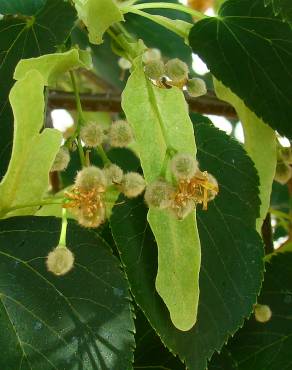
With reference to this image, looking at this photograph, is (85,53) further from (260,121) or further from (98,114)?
(98,114)

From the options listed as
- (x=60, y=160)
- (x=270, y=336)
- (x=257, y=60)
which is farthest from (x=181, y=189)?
(x=270, y=336)

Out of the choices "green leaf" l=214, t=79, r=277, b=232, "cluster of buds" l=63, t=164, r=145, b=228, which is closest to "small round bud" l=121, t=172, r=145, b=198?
"cluster of buds" l=63, t=164, r=145, b=228

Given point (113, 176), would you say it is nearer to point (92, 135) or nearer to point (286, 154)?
point (92, 135)

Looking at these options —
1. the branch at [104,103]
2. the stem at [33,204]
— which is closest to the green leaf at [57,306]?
the stem at [33,204]

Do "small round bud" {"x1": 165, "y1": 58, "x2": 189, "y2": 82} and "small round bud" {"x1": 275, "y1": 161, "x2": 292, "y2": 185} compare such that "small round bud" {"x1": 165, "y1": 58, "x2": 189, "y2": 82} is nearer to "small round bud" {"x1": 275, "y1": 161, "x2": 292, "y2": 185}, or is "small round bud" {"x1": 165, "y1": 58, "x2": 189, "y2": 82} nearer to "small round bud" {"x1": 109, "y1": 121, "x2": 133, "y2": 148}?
"small round bud" {"x1": 109, "y1": 121, "x2": 133, "y2": 148}

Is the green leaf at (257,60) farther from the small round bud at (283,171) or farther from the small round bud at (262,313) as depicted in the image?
the small round bud at (262,313)

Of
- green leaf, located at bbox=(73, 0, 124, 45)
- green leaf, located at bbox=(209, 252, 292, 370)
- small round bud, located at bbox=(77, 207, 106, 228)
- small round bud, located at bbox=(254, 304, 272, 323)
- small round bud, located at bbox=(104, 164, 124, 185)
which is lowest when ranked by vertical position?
green leaf, located at bbox=(209, 252, 292, 370)
